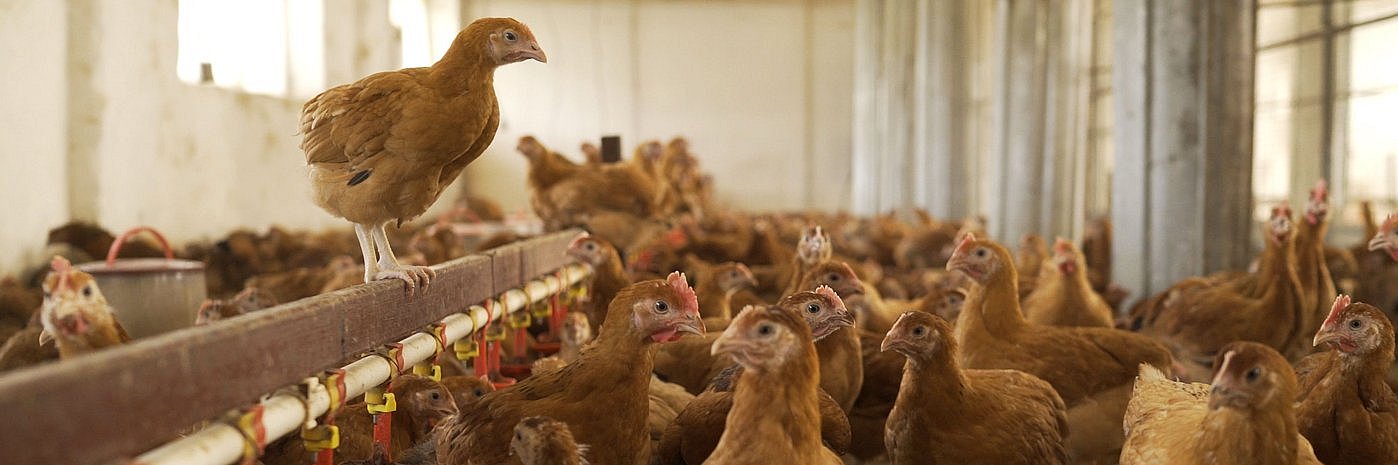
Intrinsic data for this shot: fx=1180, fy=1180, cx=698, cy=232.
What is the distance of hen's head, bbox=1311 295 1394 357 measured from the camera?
3.31 metres

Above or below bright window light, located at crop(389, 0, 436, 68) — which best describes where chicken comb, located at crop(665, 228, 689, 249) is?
below

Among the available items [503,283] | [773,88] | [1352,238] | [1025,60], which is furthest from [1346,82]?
[773,88]

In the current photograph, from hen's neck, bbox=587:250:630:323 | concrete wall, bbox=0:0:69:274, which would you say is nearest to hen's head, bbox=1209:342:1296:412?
hen's neck, bbox=587:250:630:323

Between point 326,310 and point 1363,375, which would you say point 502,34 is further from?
point 1363,375

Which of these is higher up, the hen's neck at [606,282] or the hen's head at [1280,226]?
the hen's head at [1280,226]

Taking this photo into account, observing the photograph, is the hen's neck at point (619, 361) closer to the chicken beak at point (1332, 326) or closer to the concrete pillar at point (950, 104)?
the chicken beak at point (1332, 326)

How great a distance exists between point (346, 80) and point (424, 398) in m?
11.9

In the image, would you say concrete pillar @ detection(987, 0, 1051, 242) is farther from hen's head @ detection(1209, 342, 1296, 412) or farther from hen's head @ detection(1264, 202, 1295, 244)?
hen's head @ detection(1209, 342, 1296, 412)

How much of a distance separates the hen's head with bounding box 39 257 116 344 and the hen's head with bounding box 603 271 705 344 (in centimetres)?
128

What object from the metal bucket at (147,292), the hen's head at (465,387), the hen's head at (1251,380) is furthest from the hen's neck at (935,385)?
the metal bucket at (147,292)

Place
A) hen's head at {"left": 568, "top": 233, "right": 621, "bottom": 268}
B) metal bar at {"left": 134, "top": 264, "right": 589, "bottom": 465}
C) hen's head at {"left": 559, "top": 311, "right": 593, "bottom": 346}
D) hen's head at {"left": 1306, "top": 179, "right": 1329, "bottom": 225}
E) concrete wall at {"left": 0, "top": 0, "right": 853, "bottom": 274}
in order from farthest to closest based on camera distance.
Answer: concrete wall at {"left": 0, "top": 0, "right": 853, "bottom": 274}
hen's head at {"left": 1306, "top": 179, "right": 1329, "bottom": 225}
hen's head at {"left": 568, "top": 233, "right": 621, "bottom": 268}
hen's head at {"left": 559, "top": 311, "right": 593, "bottom": 346}
metal bar at {"left": 134, "top": 264, "right": 589, "bottom": 465}

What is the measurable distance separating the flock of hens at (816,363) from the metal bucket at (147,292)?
27 cm

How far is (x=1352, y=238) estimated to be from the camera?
9.35 meters

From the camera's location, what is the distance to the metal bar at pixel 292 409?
189cm
